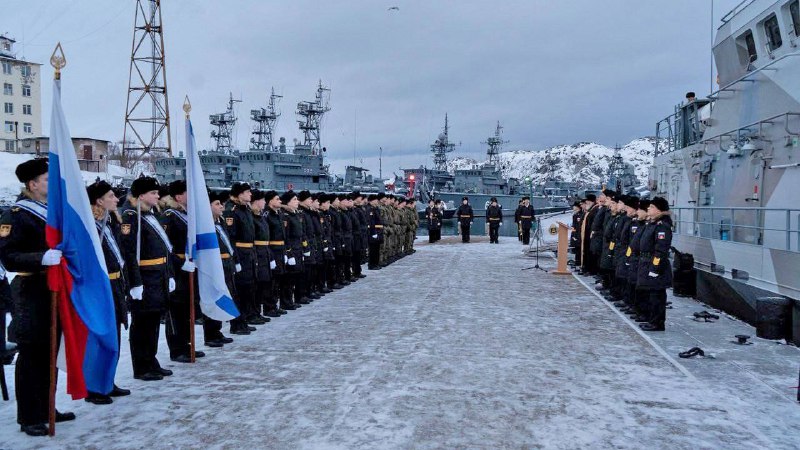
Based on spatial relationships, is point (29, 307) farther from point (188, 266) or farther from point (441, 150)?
point (441, 150)

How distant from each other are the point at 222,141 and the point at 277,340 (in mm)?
63144

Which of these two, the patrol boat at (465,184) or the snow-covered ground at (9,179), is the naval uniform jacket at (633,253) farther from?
the patrol boat at (465,184)

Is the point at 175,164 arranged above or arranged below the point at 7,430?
above

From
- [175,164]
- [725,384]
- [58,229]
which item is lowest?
[725,384]

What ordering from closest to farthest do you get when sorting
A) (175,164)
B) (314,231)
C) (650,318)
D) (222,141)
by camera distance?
(650,318), (314,231), (175,164), (222,141)

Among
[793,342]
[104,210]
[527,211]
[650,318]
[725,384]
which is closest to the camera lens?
[104,210]

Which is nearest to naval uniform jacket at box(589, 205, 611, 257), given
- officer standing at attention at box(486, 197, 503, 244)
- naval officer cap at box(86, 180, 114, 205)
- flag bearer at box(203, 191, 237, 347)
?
flag bearer at box(203, 191, 237, 347)

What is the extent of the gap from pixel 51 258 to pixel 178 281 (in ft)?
8.36

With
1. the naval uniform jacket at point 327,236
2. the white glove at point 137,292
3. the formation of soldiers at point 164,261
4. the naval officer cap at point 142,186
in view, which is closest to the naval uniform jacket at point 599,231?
the formation of soldiers at point 164,261

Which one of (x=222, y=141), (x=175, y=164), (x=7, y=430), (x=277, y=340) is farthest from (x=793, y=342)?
(x=222, y=141)

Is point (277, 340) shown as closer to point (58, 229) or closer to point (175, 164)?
point (58, 229)

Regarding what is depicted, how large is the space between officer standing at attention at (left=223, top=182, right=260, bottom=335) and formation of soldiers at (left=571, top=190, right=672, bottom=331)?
5519mm

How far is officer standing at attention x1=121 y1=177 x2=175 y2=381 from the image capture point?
5.93m

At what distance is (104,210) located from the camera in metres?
5.41
